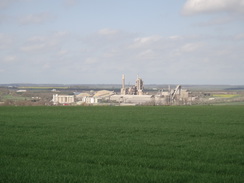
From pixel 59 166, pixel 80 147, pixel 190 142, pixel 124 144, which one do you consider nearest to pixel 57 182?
pixel 59 166

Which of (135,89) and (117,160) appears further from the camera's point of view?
(135,89)

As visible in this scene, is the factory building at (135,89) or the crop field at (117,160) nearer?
the crop field at (117,160)

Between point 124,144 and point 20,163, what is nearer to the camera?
point 20,163

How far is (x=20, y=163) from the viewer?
1171cm

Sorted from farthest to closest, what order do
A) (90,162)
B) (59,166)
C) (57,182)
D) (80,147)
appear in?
(80,147), (90,162), (59,166), (57,182)

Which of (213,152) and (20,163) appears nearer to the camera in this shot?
(20,163)

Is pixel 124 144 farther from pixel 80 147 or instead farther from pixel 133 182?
pixel 133 182

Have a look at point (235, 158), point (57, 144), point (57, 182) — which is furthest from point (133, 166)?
point (57, 144)

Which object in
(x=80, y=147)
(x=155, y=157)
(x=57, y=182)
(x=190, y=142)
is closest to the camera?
(x=57, y=182)

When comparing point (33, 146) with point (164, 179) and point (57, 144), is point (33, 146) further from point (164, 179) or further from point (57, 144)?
point (164, 179)

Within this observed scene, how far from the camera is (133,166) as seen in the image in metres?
11.5

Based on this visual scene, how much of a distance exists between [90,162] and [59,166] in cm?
121

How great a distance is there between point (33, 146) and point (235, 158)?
24.8ft

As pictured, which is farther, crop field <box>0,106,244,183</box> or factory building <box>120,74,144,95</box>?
factory building <box>120,74,144,95</box>
